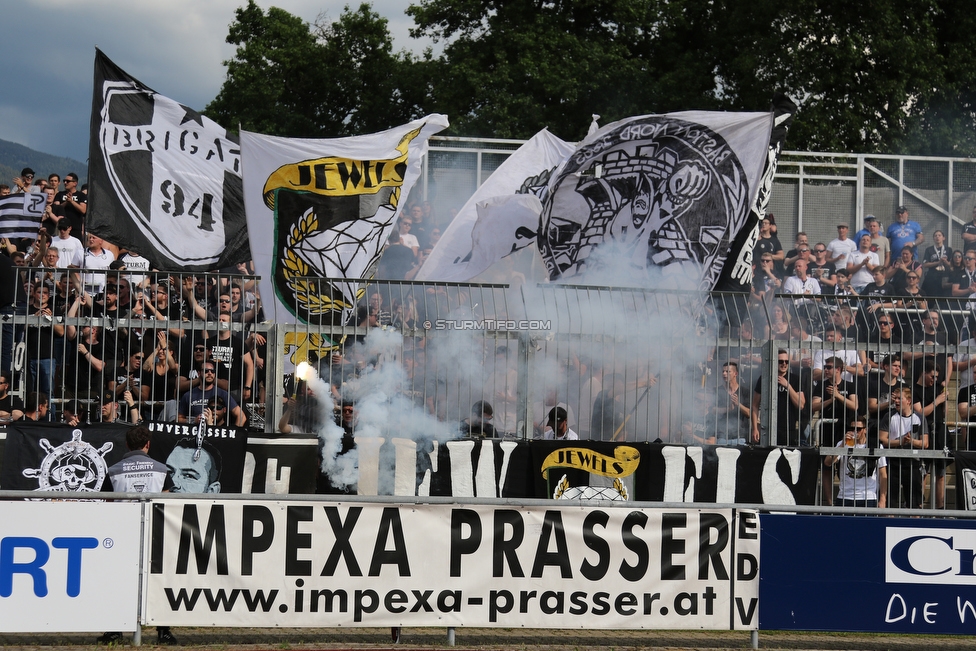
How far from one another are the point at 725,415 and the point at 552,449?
5.62 feet

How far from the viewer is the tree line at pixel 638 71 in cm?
2378

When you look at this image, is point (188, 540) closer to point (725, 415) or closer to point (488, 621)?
point (488, 621)

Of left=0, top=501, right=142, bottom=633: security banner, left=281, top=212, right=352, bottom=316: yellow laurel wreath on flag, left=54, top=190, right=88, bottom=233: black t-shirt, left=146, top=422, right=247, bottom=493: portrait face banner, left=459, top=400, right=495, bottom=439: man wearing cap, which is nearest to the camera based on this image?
left=0, top=501, right=142, bottom=633: security banner

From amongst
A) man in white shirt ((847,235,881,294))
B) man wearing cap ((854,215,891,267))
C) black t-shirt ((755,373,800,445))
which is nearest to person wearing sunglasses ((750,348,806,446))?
black t-shirt ((755,373,800,445))

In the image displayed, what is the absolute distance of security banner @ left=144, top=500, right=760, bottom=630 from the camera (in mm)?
7633

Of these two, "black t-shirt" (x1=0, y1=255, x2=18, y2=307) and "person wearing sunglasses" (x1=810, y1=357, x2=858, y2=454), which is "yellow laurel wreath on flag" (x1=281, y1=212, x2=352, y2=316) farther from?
"person wearing sunglasses" (x1=810, y1=357, x2=858, y2=454)

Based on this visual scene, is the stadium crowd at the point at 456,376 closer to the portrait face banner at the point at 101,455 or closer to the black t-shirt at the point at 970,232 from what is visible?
the portrait face banner at the point at 101,455

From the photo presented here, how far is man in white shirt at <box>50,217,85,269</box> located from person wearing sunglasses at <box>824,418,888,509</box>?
350 inches

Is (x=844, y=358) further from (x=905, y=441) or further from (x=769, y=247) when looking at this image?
(x=769, y=247)

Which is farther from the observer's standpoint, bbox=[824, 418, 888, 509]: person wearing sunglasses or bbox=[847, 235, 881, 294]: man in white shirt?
bbox=[847, 235, 881, 294]: man in white shirt

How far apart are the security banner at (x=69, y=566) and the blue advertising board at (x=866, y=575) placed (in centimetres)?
451

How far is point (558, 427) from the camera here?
10.3 metres

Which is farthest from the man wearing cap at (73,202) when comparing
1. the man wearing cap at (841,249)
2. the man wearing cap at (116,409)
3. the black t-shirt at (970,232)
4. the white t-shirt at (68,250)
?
the black t-shirt at (970,232)

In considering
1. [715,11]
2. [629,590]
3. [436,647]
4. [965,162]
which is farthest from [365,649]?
[715,11]
